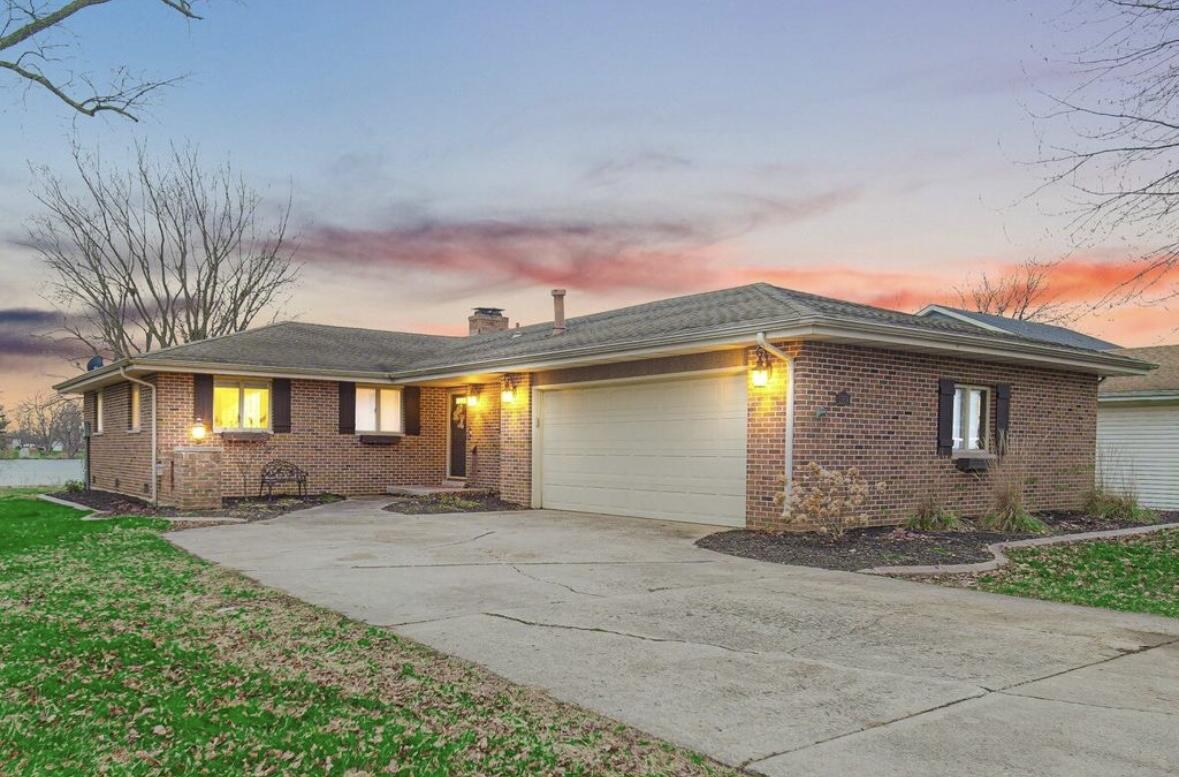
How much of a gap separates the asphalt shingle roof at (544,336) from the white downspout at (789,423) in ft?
1.07

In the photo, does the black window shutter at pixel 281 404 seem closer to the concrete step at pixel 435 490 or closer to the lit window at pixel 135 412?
the concrete step at pixel 435 490

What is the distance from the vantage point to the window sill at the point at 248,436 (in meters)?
16.1

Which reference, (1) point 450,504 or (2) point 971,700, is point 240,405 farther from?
(2) point 971,700

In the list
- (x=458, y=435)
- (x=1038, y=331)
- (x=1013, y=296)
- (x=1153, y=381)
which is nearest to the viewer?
(x=1153, y=381)

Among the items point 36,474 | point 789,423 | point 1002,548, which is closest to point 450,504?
point 789,423

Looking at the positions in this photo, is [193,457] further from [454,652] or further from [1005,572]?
[1005,572]

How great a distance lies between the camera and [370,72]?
14172 mm

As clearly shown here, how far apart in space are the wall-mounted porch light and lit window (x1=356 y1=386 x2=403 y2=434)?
3.94 meters

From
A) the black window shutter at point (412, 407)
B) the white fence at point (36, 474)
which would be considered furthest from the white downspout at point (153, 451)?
the white fence at point (36, 474)

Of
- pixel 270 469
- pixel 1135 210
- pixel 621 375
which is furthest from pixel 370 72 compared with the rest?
pixel 1135 210

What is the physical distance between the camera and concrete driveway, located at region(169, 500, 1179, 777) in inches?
145

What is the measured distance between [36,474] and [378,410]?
1625cm

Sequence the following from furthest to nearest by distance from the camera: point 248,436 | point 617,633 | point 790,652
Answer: point 248,436 → point 617,633 → point 790,652

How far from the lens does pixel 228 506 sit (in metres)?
15.3
